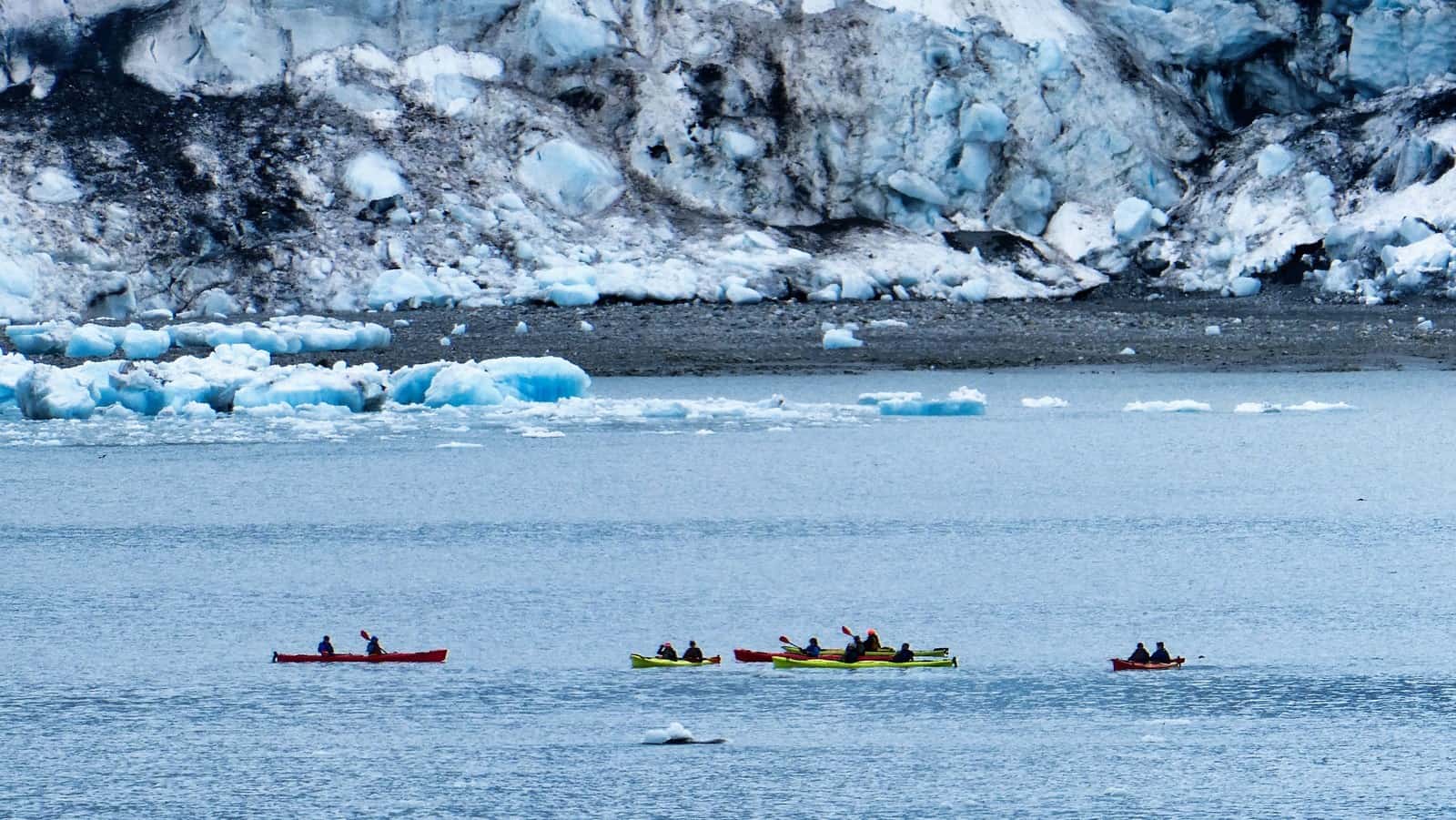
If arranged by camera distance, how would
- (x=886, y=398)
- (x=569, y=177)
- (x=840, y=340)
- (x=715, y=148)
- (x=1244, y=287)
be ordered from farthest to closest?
(x=715, y=148), (x=569, y=177), (x=1244, y=287), (x=840, y=340), (x=886, y=398)

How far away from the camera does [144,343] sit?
117ft

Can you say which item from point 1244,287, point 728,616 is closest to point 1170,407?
point 1244,287

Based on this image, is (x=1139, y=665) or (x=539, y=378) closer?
(x=1139, y=665)

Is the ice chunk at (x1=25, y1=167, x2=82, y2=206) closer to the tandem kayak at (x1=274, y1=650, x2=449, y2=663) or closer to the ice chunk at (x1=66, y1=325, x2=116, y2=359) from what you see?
the ice chunk at (x1=66, y1=325, x2=116, y2=359)

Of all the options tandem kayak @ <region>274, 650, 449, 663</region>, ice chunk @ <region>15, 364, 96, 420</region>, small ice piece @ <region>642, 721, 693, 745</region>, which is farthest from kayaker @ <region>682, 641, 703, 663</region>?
ice chunk @ <region>15, 364, 96, 420</region>

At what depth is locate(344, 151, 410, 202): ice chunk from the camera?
4591 cm

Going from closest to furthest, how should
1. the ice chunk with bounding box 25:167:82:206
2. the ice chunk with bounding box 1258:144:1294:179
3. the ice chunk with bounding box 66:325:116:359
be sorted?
1. the ice chunk with bounding box 66:325:116:359
2. the ice chunk with bounding box 25:167:82:206
3. the ice chunk with bounding box 1258:144:1294:179

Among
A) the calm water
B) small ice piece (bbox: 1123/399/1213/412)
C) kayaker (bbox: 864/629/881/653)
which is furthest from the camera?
small ice piece (bbox: 1123/399/1213/412)

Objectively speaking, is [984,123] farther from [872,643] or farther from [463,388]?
[872,643]

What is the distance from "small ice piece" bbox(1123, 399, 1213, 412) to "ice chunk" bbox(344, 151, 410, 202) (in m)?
18.8

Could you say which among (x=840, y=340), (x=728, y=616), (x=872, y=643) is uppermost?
(x=840, y=340)

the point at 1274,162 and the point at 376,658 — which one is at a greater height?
the point at 1274,162

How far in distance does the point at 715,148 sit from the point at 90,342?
657 inches

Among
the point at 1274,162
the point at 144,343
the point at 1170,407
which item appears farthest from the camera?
the point at 1274,162
